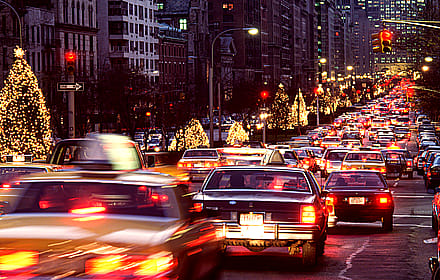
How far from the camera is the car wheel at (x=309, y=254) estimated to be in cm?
1398

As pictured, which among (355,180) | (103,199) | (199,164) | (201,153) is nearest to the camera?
(103,199)

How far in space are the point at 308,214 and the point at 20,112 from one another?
1114 inches

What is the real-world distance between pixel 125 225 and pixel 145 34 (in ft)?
413

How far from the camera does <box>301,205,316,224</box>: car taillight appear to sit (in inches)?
539

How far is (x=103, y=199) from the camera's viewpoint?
948 cm

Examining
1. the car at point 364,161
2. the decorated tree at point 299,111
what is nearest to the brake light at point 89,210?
the car at point 364,161

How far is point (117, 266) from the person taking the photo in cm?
816

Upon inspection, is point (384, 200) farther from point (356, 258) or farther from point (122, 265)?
point (122, 265)

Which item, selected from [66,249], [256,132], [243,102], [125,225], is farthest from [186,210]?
[243,102]

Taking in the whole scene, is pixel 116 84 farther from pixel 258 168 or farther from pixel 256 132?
pixel 258 168

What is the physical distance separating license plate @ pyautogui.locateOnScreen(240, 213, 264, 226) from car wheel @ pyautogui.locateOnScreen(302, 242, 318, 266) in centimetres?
89

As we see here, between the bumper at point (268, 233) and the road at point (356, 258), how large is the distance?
0.48m

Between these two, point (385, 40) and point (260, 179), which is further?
point (385, 40)

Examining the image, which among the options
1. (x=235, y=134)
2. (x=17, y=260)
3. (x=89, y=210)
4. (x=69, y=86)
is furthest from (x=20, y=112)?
(x=235, y=134)
